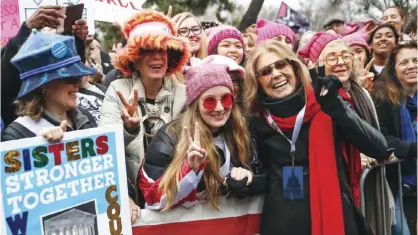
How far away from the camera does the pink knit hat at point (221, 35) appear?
5544 mm

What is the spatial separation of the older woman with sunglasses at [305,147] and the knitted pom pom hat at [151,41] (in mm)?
744

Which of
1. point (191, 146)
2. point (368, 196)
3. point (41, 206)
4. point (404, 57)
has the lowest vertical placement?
point (368, 196)

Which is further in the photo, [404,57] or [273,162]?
[404,57]

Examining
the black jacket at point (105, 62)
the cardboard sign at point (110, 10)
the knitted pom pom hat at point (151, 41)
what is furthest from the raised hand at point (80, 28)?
the black jacket at point (105, 62)

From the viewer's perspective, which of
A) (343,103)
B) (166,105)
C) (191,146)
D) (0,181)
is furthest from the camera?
(166,105)

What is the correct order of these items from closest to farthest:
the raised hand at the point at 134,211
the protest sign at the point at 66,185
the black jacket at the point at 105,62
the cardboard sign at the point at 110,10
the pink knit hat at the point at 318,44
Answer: the protest sign at the point at 66,185, the raised hand at the point at 134,211, the pink knit hat at the point at 318,44, the cardboard sign at the point at 110,10, the black jacket at the point at 105,62

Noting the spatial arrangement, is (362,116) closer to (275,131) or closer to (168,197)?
(275,131)

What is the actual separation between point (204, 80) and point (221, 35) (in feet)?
5.81

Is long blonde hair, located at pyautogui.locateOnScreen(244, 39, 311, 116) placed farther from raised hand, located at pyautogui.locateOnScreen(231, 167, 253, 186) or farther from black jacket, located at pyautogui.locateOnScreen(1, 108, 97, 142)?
black jacket, located at pyautogui.locateOnScreen(1, 108, 97, 142)

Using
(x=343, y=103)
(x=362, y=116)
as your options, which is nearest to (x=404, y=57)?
(x=362, y=116)

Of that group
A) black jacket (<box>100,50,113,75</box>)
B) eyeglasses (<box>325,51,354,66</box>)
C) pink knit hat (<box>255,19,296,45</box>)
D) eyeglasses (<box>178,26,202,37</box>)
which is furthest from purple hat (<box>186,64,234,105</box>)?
black jacket (<box>100,50,113,75</box>)

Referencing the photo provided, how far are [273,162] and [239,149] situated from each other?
0.73ft

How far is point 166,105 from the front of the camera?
14.4 ft

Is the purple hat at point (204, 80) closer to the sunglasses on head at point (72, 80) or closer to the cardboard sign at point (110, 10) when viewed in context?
the sunglasses on head at point (72, 80)
